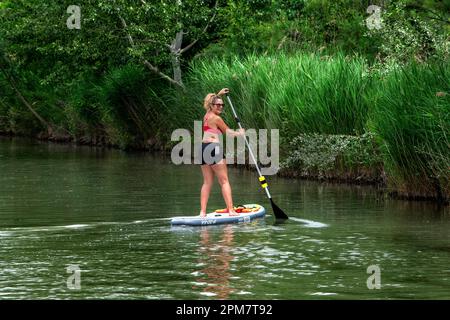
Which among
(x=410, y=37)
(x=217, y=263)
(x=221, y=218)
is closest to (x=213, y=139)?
(x=221, y=218)

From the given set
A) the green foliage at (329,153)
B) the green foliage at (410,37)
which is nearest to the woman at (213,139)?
the green foliage at (329,153)

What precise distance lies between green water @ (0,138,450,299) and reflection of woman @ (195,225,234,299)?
0.6 inches

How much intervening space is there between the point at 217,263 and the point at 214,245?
5.70ft

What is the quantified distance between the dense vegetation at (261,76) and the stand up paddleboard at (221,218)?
11.1 ft

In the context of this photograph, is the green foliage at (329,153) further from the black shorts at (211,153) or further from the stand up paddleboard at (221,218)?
the black shorts at (211,153)

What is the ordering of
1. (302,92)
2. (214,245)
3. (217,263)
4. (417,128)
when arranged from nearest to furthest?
1. (217,263)
2. (214,245)
3. (417,128)
4. (302,92)

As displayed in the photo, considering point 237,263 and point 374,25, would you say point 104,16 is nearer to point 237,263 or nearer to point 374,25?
point 374,25

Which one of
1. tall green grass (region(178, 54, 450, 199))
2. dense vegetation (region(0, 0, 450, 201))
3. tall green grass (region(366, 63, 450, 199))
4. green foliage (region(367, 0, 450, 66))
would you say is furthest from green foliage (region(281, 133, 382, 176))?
green foliage (region(367, 0, 450, 66))

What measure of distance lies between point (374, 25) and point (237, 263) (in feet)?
54.5

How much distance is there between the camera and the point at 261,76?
1198 inches

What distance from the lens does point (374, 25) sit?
30.2 meters

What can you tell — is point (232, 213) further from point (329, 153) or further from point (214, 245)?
point (329, 153)
